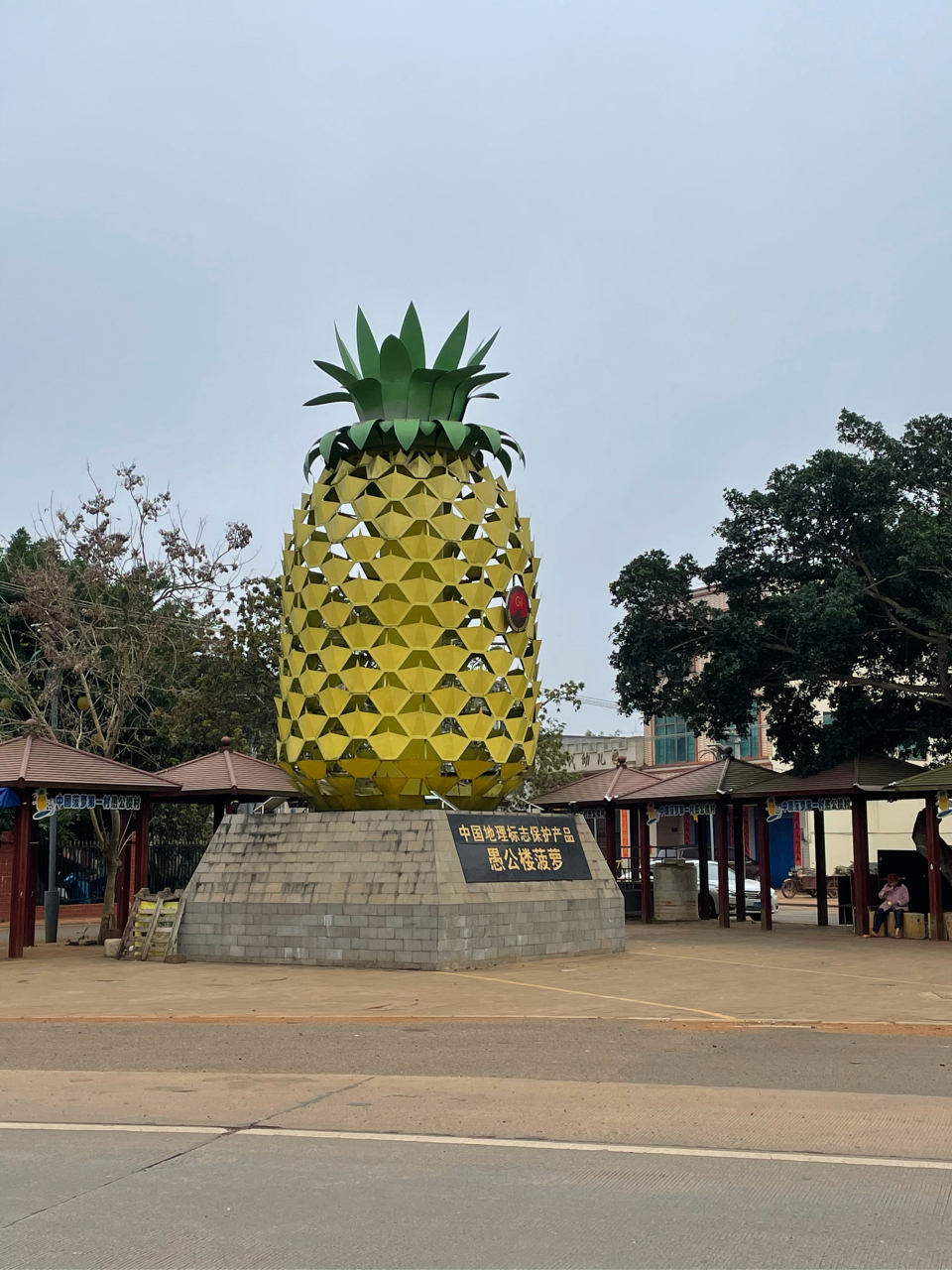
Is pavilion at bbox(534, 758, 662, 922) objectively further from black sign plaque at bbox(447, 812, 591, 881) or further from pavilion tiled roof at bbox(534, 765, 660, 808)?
black sign plaque at bbox(447, 812, 591, 881)

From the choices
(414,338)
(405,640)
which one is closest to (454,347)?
(414,338)

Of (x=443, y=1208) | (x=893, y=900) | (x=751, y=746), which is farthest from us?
(x=751, y=746)

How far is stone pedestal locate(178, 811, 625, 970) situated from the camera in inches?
719

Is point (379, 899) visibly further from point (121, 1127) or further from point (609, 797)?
point (609, 797)

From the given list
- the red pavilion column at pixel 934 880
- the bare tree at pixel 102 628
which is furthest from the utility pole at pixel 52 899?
the red pavilion column at pixel 934 880

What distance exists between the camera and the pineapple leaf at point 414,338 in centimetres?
2136

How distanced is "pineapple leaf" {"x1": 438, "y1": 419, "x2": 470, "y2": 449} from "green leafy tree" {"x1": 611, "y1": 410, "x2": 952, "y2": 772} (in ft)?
25.2

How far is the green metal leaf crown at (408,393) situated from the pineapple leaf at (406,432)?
0.06 feet

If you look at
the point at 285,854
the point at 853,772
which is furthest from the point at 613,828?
the point at 285,854

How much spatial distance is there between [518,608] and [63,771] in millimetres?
8295

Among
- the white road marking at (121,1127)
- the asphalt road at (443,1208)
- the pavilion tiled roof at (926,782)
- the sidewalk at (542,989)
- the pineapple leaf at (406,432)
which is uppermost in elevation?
the pineapple leaf at (406,432)

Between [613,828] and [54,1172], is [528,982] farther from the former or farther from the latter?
[613,828]

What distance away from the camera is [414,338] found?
21484 millimetres

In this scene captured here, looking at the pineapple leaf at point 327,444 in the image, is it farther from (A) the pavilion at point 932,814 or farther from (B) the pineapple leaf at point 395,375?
(A) the pavilion at point 932,814
